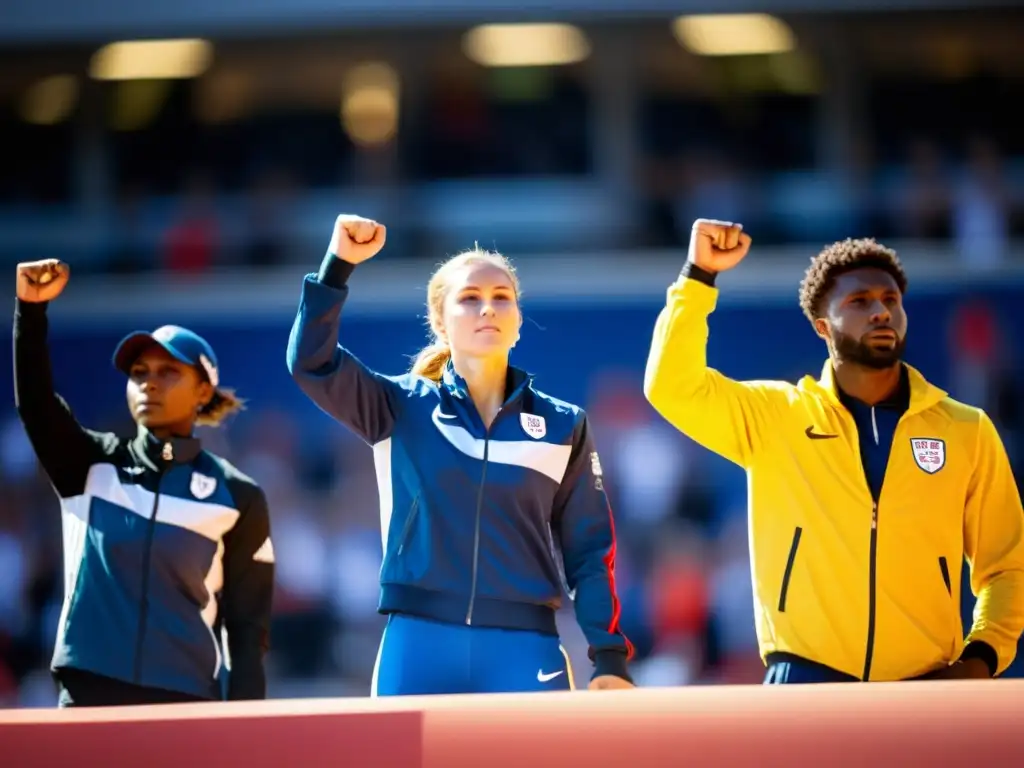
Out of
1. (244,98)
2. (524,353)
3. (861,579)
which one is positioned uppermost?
(244,98)

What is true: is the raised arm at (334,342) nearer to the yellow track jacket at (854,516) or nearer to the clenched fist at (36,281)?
the yellow track jacket at (854,516)

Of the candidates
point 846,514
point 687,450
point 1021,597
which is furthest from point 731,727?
point 687,450

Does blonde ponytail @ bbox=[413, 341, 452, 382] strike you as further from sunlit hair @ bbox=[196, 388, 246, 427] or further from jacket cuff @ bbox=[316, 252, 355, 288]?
sunlit hair @ bbox=[196, 388, 246, 427]

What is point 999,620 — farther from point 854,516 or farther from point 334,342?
point 334,342

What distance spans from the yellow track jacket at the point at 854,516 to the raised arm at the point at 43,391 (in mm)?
1654

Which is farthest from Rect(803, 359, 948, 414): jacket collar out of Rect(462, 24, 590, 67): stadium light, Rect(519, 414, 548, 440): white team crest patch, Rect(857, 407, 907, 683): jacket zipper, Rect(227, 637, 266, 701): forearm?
Rect(462, 24, 590, 67): stadium light

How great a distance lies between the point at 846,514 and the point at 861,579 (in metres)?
0.17

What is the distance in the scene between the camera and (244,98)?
13273mm

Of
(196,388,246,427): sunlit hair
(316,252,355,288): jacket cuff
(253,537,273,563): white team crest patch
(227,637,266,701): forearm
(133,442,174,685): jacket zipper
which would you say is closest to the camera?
(316,252,355,288): jacket cuff

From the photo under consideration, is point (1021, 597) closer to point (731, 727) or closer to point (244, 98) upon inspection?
point (731, 727)

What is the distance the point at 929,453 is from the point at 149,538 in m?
2.11

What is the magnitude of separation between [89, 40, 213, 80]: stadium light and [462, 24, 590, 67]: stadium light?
7.81 feet

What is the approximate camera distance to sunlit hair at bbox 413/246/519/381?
12.6 feet

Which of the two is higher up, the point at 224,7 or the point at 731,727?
the point at 224,7
